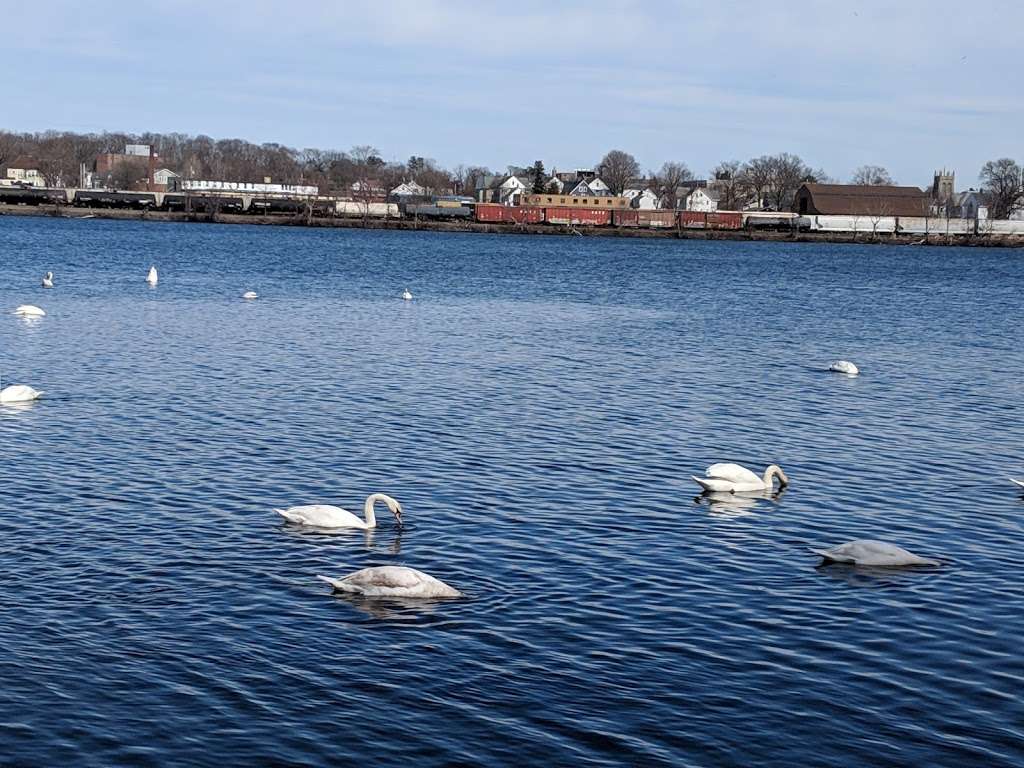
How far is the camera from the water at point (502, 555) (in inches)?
517

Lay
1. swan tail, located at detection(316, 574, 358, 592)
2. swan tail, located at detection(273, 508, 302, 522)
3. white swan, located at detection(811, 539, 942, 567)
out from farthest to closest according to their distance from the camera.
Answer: swan tail, located at detection(273, 508, 302, 522)
white swan, located at detection(811, 539, 942, 567)
swan tail, located at detection(316, 574, 358, 592)

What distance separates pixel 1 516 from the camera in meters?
20.0

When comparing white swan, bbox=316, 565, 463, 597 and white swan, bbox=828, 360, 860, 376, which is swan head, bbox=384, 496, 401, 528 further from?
white swan, bbox=828, 360, 860, 376

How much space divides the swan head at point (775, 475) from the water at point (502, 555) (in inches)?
12.0

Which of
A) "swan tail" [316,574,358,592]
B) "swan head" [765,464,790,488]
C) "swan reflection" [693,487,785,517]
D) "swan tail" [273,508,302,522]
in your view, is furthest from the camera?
"swan head" [765,464,790,488]

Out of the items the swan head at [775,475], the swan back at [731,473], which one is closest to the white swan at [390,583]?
the swan back at [731,473]

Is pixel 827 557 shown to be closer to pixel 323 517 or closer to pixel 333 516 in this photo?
pixel 333 516

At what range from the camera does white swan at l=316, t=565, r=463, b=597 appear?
16578 mm

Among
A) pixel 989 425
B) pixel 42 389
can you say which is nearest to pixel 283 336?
pixel 42 389

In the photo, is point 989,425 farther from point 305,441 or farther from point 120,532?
point 120,532

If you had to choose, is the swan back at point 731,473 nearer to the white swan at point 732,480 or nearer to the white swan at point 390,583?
the white swan at point 732,480

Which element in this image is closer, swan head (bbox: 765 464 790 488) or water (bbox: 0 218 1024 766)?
water (bbox: 0 218 1024 766)

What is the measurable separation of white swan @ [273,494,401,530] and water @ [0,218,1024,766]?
40 cm

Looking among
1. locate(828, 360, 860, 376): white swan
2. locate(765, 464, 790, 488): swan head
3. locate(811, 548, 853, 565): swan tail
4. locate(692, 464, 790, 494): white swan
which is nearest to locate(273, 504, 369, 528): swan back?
locate(692, 464, 790, 494): white swan
